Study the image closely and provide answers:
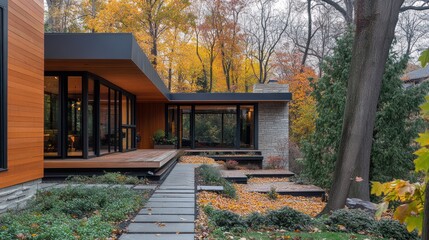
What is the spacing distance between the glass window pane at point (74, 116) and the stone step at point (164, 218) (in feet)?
16.7

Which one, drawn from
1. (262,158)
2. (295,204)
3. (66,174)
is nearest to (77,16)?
(262,158)

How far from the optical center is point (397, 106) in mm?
10562

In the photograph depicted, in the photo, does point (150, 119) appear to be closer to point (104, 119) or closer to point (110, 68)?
point (104, 119)

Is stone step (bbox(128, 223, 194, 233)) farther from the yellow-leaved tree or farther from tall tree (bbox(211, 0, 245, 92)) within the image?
tall tree (bbox(211, 0, 245, 92))

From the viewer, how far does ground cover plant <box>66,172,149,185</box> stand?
26.5ft

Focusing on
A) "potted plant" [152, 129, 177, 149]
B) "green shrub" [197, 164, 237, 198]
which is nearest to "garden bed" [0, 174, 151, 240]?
"green shrub" [197, 164, 237, 198]

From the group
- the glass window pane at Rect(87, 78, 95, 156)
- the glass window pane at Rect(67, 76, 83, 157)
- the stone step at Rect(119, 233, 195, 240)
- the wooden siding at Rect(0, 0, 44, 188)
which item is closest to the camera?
the stone step at Rect(119, 233, 195, 240)

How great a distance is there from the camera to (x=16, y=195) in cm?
561

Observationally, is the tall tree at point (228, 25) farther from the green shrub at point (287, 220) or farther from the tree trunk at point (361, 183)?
the green shrub at point (287, 220)

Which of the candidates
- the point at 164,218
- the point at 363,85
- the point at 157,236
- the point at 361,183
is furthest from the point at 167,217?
the point at 363,85

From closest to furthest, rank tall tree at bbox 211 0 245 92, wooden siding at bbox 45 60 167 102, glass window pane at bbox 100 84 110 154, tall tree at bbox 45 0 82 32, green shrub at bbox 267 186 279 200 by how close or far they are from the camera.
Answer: wooden siding at bbox 45 60 167 102 → green shrub at bbox 267 186 279 200 → glass window pane at bbox 100 84 110 154 → tall tree at bbox 45 0 82 32 → tall tree at bbox 211 0 245 92

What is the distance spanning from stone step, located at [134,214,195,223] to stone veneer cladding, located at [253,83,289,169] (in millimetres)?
13487

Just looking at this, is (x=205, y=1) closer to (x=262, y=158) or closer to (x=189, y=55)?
(x=189, y=55)

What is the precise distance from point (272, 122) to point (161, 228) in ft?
47.8
